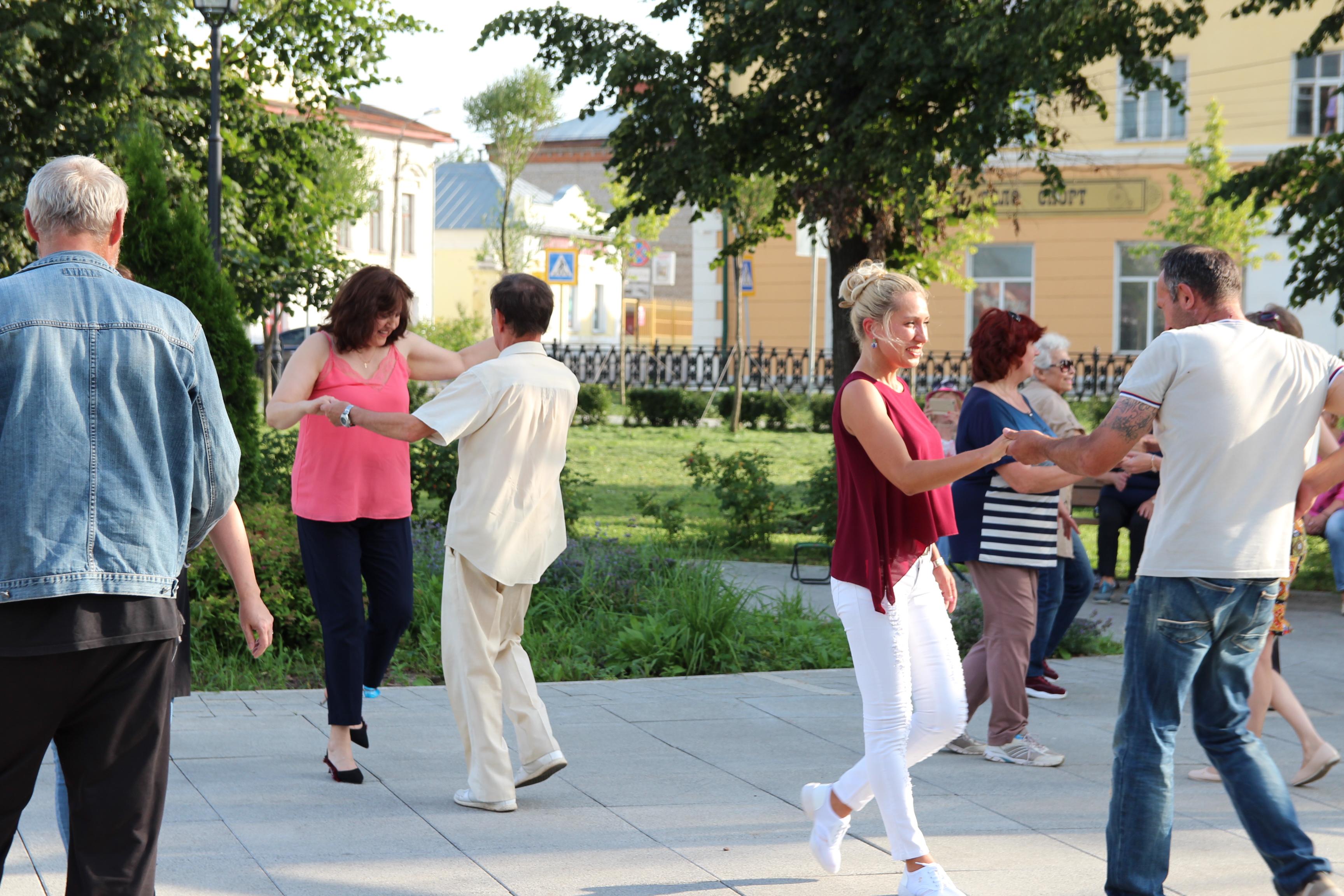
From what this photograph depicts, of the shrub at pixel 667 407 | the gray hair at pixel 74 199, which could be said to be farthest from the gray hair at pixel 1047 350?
the shrub at pixel 667 407

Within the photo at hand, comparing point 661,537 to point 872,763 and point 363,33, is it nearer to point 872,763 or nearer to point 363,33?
point 872,763

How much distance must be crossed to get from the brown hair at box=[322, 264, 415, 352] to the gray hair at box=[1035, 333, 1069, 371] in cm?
355

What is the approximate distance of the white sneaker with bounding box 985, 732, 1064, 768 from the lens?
18.9 ft

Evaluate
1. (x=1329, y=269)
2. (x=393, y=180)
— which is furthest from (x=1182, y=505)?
(x=393, y=180)

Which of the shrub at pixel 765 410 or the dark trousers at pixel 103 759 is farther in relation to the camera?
the shrub at pixel 765 410

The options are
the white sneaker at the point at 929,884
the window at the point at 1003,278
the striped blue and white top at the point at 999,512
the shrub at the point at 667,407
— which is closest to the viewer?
the white sneaker at the point at 929,884

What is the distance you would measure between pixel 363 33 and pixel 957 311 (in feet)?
61.6

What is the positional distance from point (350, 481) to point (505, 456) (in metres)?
0.75

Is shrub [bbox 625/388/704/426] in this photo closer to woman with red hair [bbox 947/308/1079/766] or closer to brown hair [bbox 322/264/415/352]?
woman with red hair [bbox 947/308/1079/766]

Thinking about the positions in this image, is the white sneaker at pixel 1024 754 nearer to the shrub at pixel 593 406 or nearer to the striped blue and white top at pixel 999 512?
the striped blue and white top at pixel 999 512

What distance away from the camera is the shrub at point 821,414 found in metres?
26.6

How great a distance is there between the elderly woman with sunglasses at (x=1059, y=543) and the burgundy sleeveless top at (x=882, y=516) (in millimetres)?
3035

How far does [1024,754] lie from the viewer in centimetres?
579

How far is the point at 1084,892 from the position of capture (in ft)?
13.8
